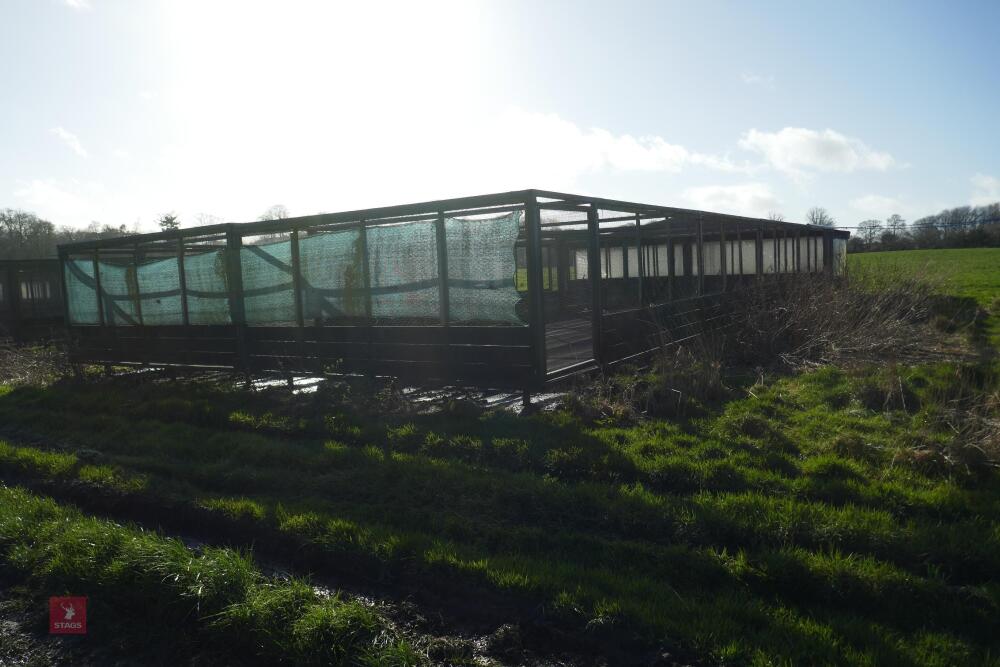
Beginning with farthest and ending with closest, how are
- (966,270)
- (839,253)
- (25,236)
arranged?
(25,236) < (966,270) < (839,253)

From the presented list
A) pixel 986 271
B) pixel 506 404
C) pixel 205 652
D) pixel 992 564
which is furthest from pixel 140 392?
pixel 986 271

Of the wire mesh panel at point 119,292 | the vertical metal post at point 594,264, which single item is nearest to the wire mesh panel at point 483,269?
the vertical metal post at point 594,264

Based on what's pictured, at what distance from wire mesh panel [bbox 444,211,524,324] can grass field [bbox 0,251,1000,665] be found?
1.17 m

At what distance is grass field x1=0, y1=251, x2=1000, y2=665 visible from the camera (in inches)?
137

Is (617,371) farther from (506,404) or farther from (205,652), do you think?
(205,652)

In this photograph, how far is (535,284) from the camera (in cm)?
787

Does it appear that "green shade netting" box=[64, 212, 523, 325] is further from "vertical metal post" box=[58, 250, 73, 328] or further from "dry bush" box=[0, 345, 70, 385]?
"dry bush" box=[0, 345, 70, 385]

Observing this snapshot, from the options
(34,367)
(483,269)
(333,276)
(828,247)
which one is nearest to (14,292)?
(34,367)

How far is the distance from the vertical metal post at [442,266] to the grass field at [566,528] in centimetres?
131

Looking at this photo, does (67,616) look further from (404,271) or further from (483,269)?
(404,271)

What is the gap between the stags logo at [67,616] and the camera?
3.83 meters

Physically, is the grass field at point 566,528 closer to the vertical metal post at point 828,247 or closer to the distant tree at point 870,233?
the vertical metal post at point 828,247

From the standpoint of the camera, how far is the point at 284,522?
499cm

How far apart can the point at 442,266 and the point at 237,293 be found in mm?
4003
